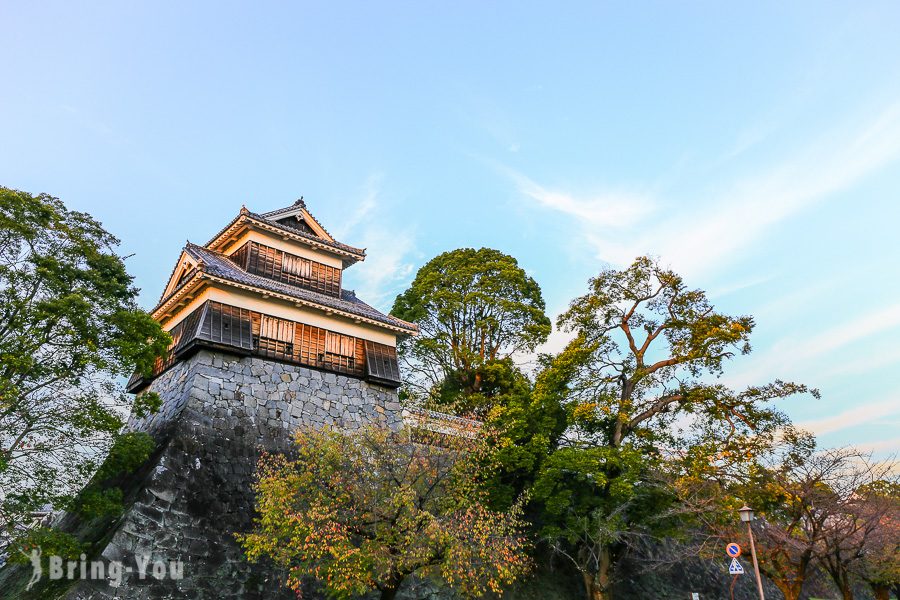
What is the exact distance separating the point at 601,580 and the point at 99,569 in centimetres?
1655

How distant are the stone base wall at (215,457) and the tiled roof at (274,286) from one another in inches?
108

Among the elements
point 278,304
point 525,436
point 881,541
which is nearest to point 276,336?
→ point 278,304

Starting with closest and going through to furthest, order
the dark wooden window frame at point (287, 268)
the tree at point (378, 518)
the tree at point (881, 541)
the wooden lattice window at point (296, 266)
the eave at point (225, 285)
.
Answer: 1. the tree at point (378, 518)
2. the tree at point (881, 541)
3. the eave at point (225, 285)
4. the dark wooden window frame at point (287, 268)
5. the wooden lattice window at point (296, 266)


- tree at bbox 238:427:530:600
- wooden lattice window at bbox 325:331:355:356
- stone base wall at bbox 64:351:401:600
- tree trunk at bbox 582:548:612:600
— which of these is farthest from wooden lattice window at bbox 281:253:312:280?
tree trunk at bbox 582:548:612:600

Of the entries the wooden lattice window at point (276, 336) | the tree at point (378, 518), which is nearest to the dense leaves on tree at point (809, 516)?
the tree at point (378, 518)

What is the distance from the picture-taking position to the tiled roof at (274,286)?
22219mm

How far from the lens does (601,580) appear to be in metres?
22.1

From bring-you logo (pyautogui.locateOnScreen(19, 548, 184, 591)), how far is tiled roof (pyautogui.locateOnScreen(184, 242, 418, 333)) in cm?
965

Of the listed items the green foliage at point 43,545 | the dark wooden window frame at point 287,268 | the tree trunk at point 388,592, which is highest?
the dark wooden window frame at point 287,268

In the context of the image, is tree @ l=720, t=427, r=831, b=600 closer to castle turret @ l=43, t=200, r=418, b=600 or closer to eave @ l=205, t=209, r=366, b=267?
castle turret @ l=43, t=200, r=418, b=600

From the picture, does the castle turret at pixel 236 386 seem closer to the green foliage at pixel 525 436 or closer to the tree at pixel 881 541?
the green foliage at pixel 525 436

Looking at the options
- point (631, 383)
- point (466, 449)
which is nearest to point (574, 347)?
point (631, 383)

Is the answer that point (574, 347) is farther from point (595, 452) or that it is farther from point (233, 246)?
point (233, 246)

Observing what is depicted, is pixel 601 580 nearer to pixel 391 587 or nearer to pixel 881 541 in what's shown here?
pixel 881 541
